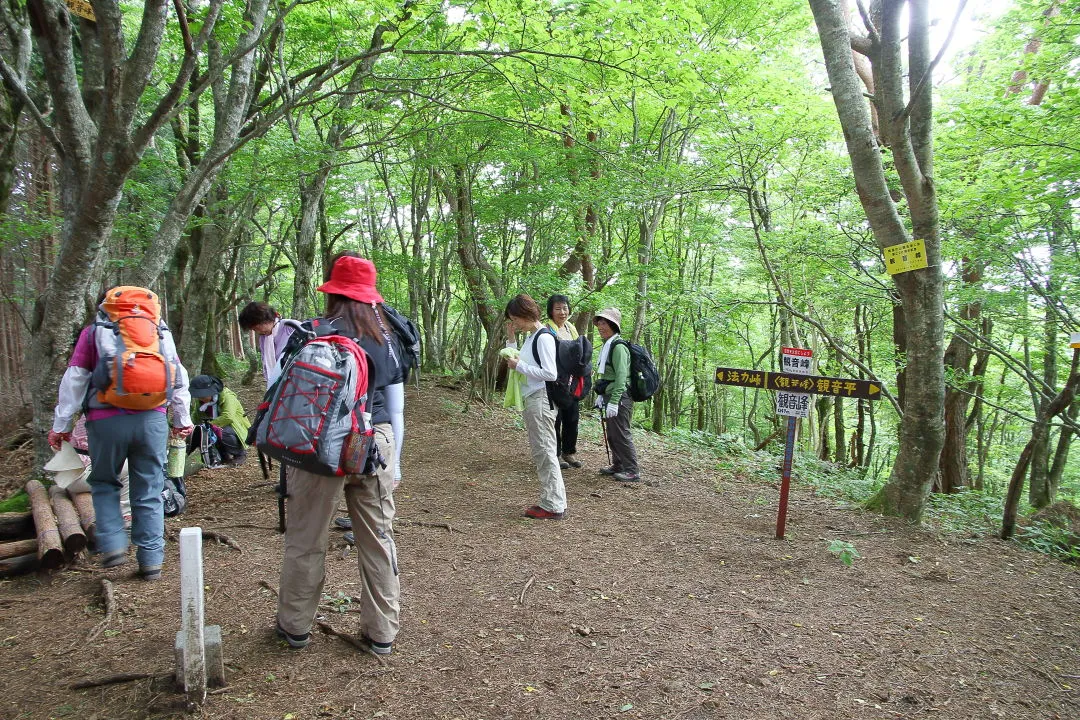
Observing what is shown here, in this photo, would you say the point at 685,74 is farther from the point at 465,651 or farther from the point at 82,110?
the point at 465,651

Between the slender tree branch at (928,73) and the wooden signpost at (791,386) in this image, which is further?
the wooden signpost at (791,386)

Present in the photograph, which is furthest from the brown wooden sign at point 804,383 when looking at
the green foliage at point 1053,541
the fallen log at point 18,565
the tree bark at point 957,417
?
the tree bark at point 957,417

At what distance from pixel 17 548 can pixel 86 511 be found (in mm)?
475

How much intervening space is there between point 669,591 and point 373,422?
234 cm

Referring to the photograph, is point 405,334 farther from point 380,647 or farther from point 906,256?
point 906,256

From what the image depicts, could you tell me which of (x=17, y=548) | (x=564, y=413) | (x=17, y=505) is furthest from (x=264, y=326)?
(x=564, y=413)

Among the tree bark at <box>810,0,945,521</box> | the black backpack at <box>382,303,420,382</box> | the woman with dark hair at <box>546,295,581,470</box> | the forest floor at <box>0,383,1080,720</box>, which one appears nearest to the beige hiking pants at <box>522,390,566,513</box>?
the forest floor at <box>0,383,1080,720</box>

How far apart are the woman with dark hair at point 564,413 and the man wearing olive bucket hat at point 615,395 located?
1.20 ft

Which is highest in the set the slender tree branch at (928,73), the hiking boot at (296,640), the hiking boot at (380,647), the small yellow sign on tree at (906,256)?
the slender tree branch at (928,73)

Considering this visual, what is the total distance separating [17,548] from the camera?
369 centimetres

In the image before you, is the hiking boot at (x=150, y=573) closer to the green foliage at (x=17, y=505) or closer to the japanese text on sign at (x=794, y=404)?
the green foliage at (x=17, y=505)

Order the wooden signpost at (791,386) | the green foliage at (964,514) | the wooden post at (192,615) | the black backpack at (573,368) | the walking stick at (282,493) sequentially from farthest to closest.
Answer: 1. the black backpack at (573,368)
2. the green foliage at (964,514)
3. the wooden signpost at (791,386)
4. the walking stick at (282,493)
5. the wooden post at (192,615)

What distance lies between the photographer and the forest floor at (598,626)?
8.66ft

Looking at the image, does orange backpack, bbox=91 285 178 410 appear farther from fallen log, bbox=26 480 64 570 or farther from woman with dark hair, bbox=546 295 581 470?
woman with dark hair, bbox=546 295 581 470
